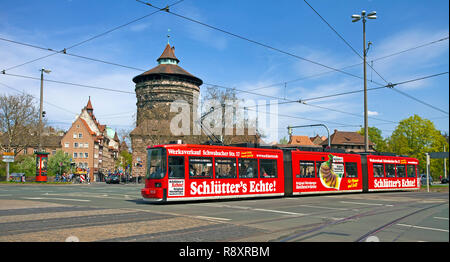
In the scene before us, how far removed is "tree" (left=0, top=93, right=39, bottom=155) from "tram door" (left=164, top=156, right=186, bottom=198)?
140ft

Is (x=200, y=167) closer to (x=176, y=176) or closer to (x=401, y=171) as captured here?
(x=176, y=176)

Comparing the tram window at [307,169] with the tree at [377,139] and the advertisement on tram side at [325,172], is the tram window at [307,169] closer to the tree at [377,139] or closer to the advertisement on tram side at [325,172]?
the advertisement on tram side at [325,172]

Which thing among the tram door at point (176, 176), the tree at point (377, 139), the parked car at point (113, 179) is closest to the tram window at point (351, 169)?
the tram door at point (176, 176)

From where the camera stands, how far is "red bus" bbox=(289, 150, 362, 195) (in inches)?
877

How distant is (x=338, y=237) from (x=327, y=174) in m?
16.2

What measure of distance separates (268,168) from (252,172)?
119 cm

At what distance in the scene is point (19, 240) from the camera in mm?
7426

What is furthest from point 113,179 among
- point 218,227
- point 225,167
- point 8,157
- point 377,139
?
point 377,139

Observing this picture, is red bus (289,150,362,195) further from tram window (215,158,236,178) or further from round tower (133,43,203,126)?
round tower (133,43,203,126)

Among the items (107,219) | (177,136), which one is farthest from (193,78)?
(107,219)

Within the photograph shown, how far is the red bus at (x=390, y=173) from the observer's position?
27000mm

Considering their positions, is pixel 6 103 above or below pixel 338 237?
above

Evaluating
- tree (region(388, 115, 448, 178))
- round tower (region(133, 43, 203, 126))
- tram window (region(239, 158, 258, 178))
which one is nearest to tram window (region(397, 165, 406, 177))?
tram window (region(239, 158, 258, 178))
